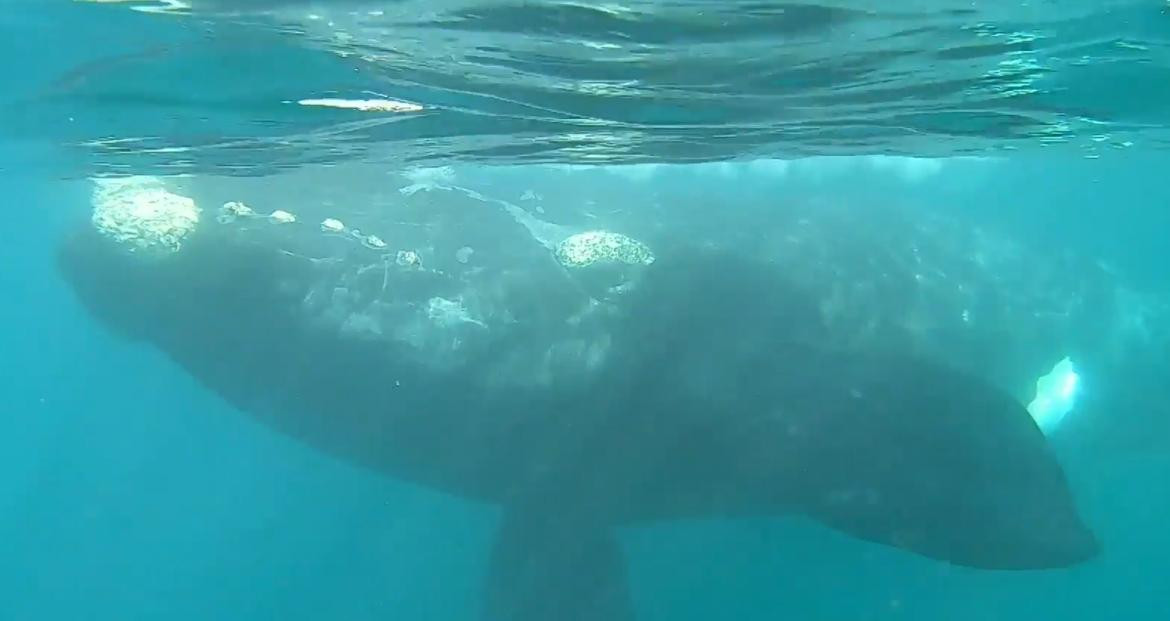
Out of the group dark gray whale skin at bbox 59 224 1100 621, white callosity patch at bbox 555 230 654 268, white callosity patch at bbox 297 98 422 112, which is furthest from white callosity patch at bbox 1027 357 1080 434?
white callosity patch at bbox 297 98 422 112

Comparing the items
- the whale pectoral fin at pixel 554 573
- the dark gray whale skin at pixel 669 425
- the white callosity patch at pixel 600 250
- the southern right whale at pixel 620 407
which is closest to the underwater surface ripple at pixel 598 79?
the white callosity patch at pixel 600 250

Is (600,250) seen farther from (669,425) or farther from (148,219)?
(148,219)

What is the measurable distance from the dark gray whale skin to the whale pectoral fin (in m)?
0.02

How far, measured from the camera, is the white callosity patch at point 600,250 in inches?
665

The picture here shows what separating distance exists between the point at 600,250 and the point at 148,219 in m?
7.98

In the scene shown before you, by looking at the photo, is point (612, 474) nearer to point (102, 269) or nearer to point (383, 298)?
point (383, 298)

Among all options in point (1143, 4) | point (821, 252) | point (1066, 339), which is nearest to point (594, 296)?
point (821, 252)

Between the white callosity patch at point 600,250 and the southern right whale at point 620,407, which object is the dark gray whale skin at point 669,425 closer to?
the southern right whale at point 620,407

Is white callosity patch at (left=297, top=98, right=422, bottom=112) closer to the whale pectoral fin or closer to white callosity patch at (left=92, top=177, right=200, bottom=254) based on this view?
white callosity patch at (left=92, top=177, right=200, bottom=254)

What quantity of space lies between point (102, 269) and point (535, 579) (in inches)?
371

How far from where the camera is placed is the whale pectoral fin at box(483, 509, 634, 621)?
613 inches

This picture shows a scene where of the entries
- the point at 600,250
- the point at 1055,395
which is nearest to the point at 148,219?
the point at 600,250

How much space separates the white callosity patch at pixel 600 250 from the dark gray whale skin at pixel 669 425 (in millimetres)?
454

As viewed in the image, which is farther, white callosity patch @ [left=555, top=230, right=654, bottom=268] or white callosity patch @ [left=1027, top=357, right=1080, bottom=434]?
white callosity patch @ [left=1027, top=357, right=1080, bottom=434]
